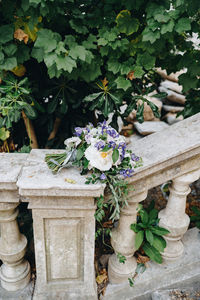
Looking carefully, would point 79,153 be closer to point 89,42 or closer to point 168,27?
point 89,42

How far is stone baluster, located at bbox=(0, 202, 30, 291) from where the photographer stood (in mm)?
1755

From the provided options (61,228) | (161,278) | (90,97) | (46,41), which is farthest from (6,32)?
(161,278)

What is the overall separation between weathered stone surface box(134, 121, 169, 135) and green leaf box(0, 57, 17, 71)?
280cm

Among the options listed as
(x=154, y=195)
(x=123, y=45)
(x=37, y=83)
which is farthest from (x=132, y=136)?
(x=123, y=45)

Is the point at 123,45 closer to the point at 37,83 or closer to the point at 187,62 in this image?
the point at 187,62

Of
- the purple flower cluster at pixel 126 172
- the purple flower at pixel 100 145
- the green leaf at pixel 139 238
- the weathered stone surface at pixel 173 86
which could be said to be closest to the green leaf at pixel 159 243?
the green leaf at pixel 139 238

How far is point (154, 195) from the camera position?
3.21 meters

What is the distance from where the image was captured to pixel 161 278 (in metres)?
1.99

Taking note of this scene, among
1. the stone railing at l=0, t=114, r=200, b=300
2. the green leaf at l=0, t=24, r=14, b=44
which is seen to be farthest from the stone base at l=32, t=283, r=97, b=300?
the green leaf at l=0, t=24, r=14, b=44

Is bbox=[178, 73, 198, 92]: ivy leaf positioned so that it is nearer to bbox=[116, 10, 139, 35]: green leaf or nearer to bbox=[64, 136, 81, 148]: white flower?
bbox=[116, 10, 139, 35]: green leaf

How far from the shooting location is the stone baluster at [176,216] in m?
1.77

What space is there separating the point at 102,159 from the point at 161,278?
43.2 inches

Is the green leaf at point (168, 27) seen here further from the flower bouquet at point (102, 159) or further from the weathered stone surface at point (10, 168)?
the weathered stone surface at point (10, 168)

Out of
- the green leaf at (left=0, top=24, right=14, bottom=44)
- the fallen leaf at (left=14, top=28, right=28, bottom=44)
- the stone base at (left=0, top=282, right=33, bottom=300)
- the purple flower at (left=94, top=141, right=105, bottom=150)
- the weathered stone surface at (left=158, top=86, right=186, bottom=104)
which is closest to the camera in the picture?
the purple flower at (left=94, top=141, right=105, bottom=150)
